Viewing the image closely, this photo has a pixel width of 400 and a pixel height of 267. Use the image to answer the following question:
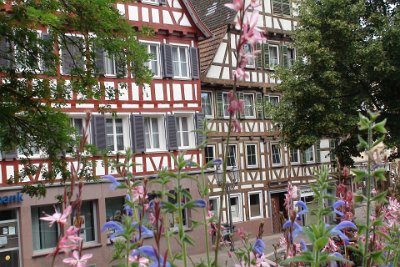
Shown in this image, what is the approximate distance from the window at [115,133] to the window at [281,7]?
1075cm

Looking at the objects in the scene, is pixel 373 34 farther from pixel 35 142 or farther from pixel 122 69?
pixel 35 142

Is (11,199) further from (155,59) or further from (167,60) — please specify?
(167,60)

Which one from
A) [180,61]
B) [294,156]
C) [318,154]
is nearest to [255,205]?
[294,156]

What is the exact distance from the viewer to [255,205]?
90.5ft

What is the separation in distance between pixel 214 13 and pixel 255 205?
924 cm

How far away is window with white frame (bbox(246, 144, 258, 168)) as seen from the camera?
2736 centimetres

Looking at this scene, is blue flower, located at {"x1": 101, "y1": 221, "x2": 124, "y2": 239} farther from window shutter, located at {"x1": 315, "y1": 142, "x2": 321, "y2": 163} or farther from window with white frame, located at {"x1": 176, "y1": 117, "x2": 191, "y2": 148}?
window shutter, located at {"x1": 315, "y1": 142, "x2": 321, "y2": 163}

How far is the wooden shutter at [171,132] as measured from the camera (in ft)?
74.2

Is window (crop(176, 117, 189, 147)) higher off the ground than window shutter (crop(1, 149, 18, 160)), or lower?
higher

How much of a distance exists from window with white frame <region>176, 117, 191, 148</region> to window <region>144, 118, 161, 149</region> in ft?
3.17

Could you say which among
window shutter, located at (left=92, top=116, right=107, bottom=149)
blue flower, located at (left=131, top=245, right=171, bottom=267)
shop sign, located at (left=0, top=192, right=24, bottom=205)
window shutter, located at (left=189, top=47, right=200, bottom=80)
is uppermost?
window shutter, located at (left=189, top=47, right=200, bottom=80)

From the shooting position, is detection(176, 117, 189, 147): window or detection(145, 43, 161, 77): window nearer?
detection(145, 43, 161, 77): window

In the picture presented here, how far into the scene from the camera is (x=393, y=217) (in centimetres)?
334

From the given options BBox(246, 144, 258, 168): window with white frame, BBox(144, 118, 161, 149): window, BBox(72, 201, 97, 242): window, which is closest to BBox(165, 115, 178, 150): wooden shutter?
BBox(144, 118, 161, 149): window
